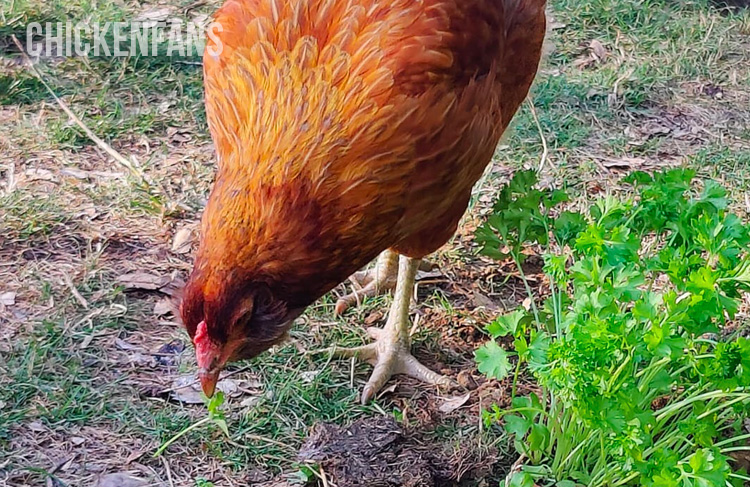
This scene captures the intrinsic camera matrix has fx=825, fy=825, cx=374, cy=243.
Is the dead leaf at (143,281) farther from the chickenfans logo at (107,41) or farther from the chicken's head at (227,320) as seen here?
the chickenfans logo at (107,41)

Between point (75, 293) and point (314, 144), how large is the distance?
1.38 metres

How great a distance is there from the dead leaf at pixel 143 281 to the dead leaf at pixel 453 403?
1111mm

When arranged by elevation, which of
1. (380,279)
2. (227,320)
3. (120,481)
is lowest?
(120,481)

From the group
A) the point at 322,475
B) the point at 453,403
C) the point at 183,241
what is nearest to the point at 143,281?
the point at 183,241

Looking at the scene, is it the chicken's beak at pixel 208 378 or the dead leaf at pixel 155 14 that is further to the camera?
the dead leaf at pixel 155 14

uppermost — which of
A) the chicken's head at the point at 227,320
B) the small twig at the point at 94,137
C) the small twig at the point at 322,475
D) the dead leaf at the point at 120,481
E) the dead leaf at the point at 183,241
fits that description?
the chicken's head at the point at 227,320

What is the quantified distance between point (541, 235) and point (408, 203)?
57 centimetres

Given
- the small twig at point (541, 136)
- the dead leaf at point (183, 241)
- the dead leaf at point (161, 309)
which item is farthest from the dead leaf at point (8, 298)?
the small twig at point (541, 136)

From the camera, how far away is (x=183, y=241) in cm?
321

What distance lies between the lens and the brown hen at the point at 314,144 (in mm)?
1993

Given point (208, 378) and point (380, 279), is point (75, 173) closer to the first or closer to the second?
point (380, 279)

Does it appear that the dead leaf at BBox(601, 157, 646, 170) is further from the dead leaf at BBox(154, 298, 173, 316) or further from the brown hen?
the dead leaf at BBox(154, 298, 173, 316)

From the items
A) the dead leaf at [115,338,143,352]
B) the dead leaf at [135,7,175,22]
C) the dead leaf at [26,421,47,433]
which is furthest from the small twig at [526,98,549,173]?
the dead leaf at [26,421,47,433]

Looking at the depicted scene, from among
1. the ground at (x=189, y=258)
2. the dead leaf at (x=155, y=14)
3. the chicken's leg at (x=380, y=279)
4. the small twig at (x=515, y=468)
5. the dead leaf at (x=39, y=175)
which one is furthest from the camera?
the dead leaf at (x=155, y=14)
